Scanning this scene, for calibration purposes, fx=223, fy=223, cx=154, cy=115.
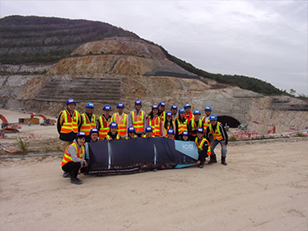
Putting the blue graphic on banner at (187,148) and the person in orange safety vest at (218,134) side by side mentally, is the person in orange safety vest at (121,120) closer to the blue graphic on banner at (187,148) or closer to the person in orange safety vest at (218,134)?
the blue graphic on banner at (187,148)

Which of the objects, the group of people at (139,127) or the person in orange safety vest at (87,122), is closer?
the group of people at (139,127)

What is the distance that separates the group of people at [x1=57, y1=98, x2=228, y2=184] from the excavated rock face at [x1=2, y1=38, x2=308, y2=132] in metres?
19.3

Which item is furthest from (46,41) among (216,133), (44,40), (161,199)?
(161,199)

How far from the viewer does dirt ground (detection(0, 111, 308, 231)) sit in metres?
3.28

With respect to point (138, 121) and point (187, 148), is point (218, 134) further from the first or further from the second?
point (138, 121)

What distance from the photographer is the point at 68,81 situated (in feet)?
104

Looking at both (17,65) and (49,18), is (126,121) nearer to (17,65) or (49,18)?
(17,65)

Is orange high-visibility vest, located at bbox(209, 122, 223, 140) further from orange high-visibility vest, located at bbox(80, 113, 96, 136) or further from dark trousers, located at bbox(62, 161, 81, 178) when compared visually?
dark trousers, located at bbox(62, 161, 81, 178)

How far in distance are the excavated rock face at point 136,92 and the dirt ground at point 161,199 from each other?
2046 centimetres

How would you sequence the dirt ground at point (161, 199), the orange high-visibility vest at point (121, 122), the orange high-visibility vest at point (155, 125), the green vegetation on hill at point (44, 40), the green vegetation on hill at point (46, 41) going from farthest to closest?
the green vegetation on hill at point (44, 40) → the green vegetation on hill at point (46, 41) → the orange high-visibility vest at point (155, 125) → the orange high-visibility vest at point (121, 122) → the dirt ground at point (161, 199)

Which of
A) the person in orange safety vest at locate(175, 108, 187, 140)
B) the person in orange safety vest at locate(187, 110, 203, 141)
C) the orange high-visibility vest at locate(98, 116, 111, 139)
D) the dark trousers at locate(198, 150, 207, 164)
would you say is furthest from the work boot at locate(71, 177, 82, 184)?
the person in orange safety vest at locate(187, 110, 203, 141)

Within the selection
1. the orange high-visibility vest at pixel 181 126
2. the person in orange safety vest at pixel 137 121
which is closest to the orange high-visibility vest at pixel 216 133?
the orange high-visibility vest at pixel 181 126

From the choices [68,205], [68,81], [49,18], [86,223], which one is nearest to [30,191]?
[68,205]

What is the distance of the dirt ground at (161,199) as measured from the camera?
328cm
